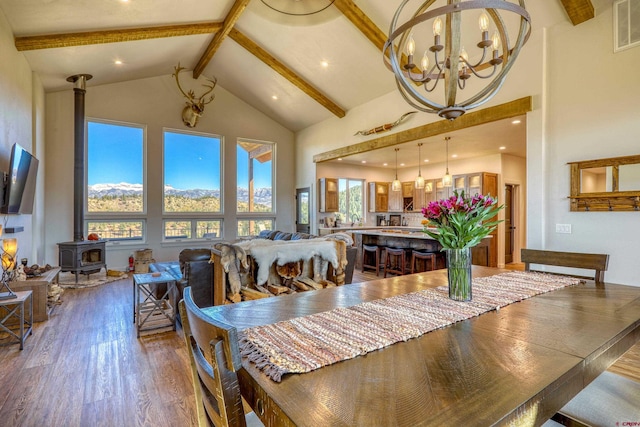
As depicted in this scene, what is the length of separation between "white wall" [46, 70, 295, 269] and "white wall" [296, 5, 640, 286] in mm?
6073

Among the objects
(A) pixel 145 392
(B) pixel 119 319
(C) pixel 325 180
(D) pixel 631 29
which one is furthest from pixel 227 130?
(D) pixel 631 29

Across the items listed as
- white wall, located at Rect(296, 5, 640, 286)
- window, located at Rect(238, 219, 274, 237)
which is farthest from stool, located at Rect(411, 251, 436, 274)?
window, located at Rect(238, 219, 274, 237)

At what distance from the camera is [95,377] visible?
2498 mm

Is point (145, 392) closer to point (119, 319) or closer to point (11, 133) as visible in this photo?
point (119, 319)

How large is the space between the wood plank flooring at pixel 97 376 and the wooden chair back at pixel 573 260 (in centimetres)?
115

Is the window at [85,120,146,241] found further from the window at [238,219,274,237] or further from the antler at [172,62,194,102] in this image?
the window at [238,219,274,237]

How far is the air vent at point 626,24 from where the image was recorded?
3312mm

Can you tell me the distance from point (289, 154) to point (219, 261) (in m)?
6.36

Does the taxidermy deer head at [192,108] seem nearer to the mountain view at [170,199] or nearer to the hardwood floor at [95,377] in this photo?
the mountain view at [170,199]

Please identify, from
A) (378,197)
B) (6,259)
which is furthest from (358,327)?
(378,197)

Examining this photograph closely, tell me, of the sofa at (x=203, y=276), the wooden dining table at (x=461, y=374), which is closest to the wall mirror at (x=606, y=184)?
the wooden dining table at (x=461, y=374)

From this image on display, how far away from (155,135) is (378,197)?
6.15m

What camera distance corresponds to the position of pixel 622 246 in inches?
135

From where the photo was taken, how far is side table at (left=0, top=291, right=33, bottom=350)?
9.80 ft
